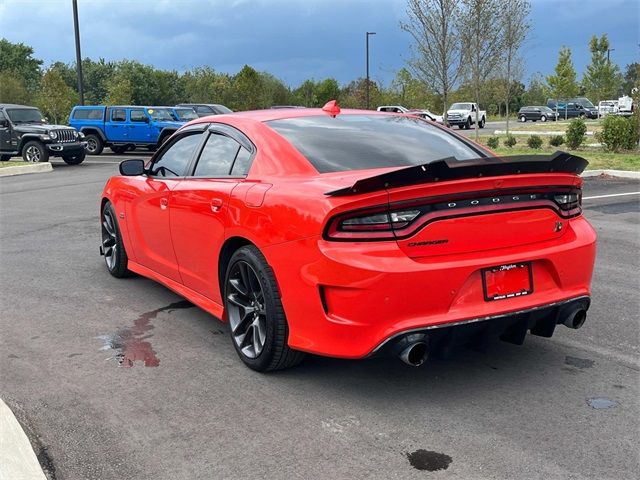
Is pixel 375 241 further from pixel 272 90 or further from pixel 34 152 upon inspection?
pixel 272 90

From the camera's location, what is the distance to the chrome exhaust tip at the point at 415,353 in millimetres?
3508

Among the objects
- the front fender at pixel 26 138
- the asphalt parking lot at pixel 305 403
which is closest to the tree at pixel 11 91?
the front fender at pixel 26 138

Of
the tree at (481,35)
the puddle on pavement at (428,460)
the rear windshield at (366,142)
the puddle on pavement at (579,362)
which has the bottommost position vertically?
the puddle on pavement at (428,460)

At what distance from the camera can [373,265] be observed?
3.47 meters

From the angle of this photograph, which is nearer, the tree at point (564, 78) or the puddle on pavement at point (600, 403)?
the puddle on pavement at point (600, 403)

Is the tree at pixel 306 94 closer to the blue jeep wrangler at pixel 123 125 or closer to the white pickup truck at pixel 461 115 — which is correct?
the white pickup truck at pixel 461 115

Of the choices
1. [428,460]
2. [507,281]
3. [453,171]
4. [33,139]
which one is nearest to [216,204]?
[453,171]

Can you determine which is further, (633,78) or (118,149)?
(633,78)

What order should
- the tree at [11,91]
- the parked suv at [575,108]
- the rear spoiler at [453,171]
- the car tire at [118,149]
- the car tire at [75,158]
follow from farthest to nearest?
1. the parked suv at [575,108]
2. the tree at [11,91]
3. the car tire at [118,149]
4. the car tire at [75,158]
5. the rear spoiler at [453,171]

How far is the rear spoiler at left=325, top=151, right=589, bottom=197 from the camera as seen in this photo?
3.49m

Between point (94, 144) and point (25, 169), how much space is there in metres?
7.43

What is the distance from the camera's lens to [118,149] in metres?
26.9

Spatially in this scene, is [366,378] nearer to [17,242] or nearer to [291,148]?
[291,148]

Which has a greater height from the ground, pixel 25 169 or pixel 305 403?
pixel 25 169
